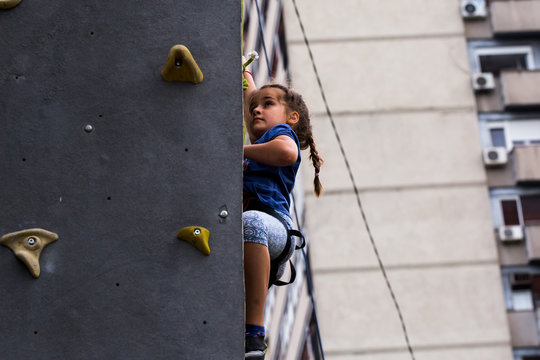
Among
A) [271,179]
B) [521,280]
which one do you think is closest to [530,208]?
[521,280]

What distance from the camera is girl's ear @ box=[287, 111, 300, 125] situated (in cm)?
408

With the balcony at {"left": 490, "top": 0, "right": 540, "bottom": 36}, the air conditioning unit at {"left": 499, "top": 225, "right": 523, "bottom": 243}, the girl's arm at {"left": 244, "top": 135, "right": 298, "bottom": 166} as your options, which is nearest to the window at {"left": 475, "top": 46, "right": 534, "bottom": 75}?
the balcony at {"left": 490, "top": 0, "right": 540, "bottom": 36}

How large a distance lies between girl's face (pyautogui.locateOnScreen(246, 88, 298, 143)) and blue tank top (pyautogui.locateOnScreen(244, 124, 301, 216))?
5.8 inches

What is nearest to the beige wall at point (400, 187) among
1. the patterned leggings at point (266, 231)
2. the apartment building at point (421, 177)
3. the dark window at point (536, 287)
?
the apartment building at point (421, 177)

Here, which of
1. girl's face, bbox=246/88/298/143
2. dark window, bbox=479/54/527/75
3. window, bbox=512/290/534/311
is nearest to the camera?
girl's face, bbox=246/88/298/143

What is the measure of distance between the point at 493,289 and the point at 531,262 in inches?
34.1

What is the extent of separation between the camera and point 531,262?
1573 centimetres

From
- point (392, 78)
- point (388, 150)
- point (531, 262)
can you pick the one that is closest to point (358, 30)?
point (392, 78)

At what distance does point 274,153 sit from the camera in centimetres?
365

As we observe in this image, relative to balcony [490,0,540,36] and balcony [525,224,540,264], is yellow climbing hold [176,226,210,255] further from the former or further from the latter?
balcony [490,0,540,36]

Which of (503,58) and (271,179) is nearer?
(271,179)

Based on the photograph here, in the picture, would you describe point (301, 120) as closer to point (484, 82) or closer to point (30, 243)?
point (30, 243)

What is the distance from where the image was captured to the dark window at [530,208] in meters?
16.0

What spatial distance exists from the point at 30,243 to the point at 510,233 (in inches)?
549
